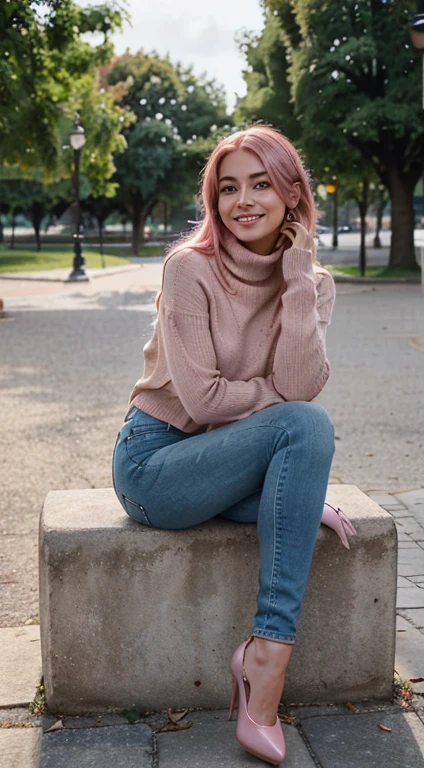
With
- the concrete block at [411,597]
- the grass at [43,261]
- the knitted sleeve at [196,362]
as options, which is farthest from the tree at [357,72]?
the knitted sleeve at [196,362]

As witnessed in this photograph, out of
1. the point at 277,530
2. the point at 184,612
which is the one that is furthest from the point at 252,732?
the point at 277,530

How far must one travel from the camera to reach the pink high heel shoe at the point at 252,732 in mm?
2713

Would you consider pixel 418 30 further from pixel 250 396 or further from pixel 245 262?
pixel 250 396

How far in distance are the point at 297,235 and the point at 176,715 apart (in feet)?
4.64

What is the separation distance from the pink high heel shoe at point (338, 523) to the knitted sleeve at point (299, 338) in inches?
13.1

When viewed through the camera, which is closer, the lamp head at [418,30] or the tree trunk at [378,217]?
the lamp head at [418,30]

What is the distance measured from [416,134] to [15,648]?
76.6ft

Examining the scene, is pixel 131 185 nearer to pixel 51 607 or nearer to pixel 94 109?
pixel 94 109

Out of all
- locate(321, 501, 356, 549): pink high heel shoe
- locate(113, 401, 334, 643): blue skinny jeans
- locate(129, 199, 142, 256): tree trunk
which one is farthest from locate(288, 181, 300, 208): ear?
locate(129, 199, 142, 256): tree trunk

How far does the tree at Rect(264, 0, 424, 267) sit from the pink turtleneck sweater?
72.1ft

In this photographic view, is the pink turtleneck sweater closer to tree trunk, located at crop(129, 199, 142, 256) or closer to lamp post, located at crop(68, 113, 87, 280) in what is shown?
lamp post, located at crop(68, 113, 87, 280)

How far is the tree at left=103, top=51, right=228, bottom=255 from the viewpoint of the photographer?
50250mm

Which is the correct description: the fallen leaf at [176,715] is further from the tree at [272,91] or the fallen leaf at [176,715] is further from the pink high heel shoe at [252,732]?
the tree at [272,91]

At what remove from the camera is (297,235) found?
3174 millimetres
